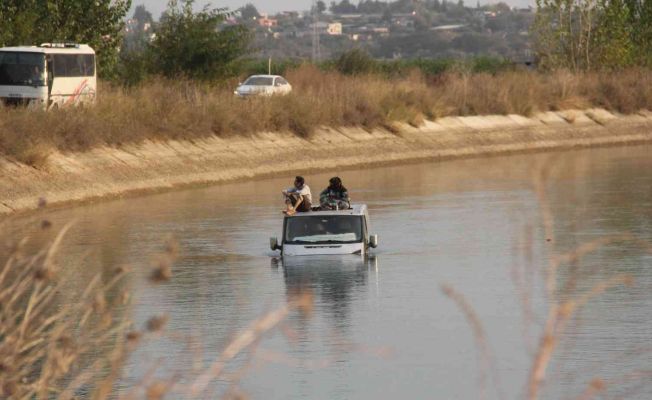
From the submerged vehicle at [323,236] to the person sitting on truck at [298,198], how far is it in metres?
0.20

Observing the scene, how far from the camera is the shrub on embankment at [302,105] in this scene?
1668 inches

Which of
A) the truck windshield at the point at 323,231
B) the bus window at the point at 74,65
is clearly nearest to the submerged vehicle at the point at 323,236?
the truck windshield at the point at 323,231

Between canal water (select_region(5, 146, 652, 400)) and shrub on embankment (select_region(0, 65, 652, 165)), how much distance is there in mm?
3685

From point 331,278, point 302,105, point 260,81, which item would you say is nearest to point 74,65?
point 302,105

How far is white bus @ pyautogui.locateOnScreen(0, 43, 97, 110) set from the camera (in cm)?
4831

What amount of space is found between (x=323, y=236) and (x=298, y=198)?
84 centimetres

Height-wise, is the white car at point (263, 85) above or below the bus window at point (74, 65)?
below

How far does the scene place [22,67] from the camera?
158ft

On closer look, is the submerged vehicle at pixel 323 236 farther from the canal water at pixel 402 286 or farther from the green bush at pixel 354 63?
the green bush at pixel 354 63

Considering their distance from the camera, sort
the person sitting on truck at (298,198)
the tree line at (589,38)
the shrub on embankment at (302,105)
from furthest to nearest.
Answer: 1. the tree line at (589,38)
2. the shrub on embankment at (302,105)
3. the person sitting on truck at (298,198)

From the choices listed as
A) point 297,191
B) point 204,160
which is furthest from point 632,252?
point 204,160

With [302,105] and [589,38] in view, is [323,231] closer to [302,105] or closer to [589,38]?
[302,105]

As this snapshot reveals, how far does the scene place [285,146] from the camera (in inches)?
2002

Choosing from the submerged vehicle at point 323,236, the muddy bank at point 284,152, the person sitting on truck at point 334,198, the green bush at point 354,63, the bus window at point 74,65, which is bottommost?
the muddy bank at point 284,152
